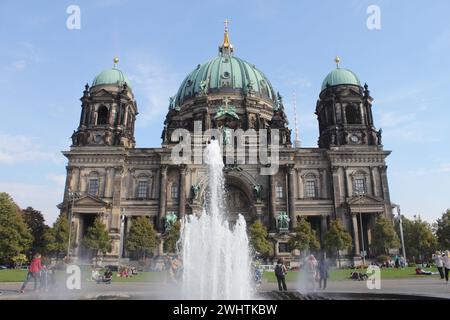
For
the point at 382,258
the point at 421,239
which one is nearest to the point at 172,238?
the point at 382,258

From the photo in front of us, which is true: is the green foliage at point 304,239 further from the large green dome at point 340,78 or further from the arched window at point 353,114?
the large green dome at point 340,78

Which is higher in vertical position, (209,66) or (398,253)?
(209,66)

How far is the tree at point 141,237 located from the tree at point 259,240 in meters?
12.3

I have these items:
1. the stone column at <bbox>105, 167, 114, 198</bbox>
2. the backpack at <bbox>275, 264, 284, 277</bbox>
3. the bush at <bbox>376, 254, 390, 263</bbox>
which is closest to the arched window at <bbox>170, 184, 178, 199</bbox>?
the stone column at <bbox>105, 167, 114, 198</bbox>

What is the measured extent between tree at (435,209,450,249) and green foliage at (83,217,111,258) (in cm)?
5606

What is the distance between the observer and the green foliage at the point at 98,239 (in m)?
44.6

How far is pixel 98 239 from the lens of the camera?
44.9m

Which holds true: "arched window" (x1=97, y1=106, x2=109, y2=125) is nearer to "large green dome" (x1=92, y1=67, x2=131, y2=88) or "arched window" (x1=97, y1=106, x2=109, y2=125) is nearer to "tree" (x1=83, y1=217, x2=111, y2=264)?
"large green dome" (x1=92, y1=67, x2=131, y2=88)

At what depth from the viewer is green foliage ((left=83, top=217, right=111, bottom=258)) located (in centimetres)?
4459

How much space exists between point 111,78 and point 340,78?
1425 inches

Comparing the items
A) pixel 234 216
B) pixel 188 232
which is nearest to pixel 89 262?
pixel 234 216

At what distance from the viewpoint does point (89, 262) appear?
47094 mm
